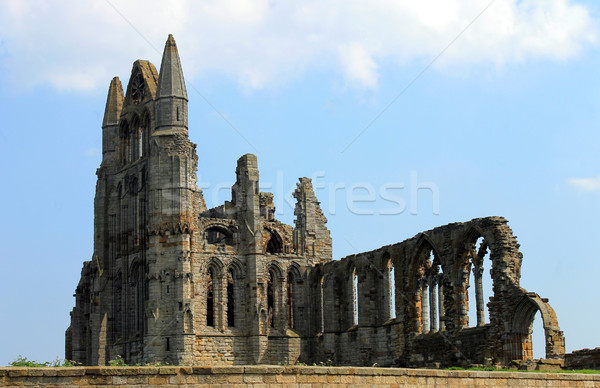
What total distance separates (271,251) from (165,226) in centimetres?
606

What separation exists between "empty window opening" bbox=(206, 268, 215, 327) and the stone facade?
106 millimetres

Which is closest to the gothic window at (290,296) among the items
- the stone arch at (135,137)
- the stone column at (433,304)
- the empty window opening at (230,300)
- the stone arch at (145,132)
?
the empty window opening at (230,300)

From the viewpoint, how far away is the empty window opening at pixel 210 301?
47.1 metres

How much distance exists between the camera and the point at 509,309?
3353 centimetres

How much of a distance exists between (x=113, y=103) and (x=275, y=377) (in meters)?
35.7

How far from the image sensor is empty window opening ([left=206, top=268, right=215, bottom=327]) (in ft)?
154

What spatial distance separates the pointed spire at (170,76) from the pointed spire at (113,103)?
6.67 meters

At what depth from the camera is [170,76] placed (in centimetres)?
4859

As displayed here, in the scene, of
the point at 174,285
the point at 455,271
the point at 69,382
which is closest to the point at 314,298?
the point at 174,285

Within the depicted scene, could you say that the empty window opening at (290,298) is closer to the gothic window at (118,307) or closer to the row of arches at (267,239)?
the row of arches at (267,239)

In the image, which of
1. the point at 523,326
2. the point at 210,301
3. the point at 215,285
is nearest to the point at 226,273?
the point at 215,285

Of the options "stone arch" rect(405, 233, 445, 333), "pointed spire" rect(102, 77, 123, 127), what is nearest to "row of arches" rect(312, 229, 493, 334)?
"stone arch" rect(405, 233, 445, 333)

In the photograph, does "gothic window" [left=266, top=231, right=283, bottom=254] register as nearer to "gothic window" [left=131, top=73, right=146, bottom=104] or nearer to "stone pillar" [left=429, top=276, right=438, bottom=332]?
"gothic window" [left=131, top=73, right=146, bottom=104]

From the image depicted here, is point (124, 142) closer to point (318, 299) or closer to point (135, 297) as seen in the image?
point (135, 297)
